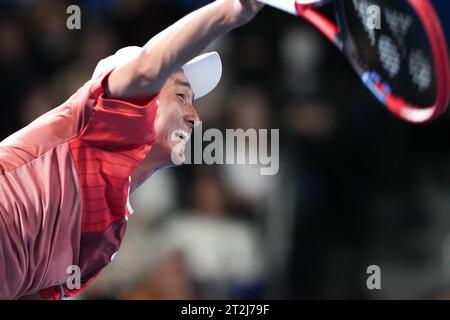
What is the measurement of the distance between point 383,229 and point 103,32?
64.7 inches

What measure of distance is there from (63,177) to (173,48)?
50 centimetres

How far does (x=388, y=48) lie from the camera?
277 cm

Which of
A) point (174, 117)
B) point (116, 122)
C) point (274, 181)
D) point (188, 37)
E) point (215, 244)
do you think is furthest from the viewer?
point (274, 181)

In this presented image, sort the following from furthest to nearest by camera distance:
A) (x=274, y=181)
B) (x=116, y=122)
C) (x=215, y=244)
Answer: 1. (x=274, y=181)
2. (x=215, y=244)
3. (x=116, y=122)

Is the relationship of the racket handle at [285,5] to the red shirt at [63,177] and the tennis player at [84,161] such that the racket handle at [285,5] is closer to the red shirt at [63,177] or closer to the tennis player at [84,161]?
the tennis player at [84,161]

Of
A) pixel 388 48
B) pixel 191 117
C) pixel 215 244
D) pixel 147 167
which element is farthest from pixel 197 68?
pixel 215 244

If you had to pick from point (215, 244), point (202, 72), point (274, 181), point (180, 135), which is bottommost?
point (215, 244)

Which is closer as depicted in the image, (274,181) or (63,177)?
(63,177)

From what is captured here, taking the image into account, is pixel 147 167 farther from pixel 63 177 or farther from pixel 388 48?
pixel 388 48

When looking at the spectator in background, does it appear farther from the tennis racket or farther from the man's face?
the tennis racket

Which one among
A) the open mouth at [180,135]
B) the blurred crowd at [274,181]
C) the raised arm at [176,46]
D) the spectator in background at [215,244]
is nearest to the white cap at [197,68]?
the open mouth at [180,135]

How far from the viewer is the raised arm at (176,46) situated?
2.49 meters

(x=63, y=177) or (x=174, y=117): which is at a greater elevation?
(x=174, y=117)
